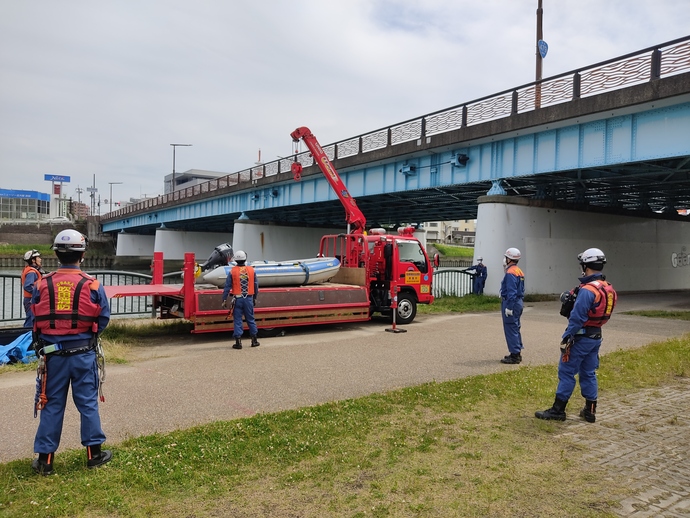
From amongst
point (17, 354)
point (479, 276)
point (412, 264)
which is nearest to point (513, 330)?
point (412, 264)

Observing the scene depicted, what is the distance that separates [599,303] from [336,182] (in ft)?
50.3

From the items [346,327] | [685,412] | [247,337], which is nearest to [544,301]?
[346,327]

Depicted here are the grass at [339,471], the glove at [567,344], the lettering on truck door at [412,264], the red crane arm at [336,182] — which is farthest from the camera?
the red crane arm at [336,182]

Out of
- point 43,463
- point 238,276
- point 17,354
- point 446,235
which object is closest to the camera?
point 43,463

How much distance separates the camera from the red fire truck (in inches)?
424

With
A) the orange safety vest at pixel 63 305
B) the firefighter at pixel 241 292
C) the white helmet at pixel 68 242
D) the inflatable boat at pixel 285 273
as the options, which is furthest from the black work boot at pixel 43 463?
the inflatable boat at pixel 285 273

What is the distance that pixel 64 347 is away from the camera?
4344 millimetres

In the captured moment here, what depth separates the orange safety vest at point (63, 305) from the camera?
14.1 ft

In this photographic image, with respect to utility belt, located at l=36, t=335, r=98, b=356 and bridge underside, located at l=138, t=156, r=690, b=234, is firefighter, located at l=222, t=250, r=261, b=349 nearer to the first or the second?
utility belt, located at l=36, t=335, r=98, b=356

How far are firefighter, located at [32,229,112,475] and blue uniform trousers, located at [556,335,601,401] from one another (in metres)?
4.47

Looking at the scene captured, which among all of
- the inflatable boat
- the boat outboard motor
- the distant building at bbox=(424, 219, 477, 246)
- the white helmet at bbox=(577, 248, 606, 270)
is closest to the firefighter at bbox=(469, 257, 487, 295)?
the inflatable boat

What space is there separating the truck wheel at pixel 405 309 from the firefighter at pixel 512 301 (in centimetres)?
492

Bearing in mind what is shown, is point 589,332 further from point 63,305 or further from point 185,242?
point 185,242

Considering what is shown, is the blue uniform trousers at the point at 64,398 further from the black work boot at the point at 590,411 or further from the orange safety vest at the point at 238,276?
the orange safety vest at the point at 238,276
